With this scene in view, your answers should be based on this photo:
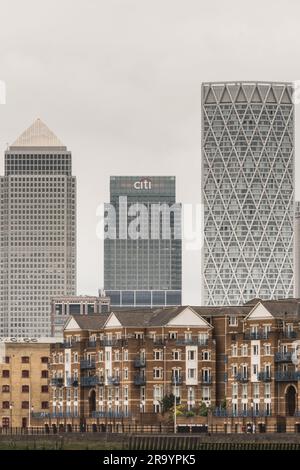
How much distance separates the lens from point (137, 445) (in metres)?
149

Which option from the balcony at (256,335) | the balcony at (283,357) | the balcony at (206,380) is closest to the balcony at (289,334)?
the balcony at (283,357)

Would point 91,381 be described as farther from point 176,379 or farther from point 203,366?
point 203,366

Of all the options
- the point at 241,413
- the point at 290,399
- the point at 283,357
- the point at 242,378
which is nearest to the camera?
the point at 283,357

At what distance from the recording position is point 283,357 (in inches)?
6983

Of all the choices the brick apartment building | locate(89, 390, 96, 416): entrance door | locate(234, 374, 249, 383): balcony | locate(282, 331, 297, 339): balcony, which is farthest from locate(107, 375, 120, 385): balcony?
locate(282, 331, 297, 339): balcony

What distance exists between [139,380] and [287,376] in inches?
661

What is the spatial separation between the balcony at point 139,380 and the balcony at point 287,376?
1491 cm

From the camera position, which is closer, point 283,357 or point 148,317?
point 283,357

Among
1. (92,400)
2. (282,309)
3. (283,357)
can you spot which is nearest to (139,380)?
(92,400)

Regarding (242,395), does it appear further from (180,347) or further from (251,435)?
(251,435)

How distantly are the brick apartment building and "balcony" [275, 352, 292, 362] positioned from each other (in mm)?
86

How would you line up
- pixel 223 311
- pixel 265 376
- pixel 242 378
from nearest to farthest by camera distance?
1. pixel 265 376
2. pixel 242 378
3. pixel 223 311

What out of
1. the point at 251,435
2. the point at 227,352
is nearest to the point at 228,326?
the point at 227,352

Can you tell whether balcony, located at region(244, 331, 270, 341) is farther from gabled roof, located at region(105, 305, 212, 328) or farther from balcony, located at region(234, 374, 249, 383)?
gabled roof, located at region(105, 305, 212, 328)
